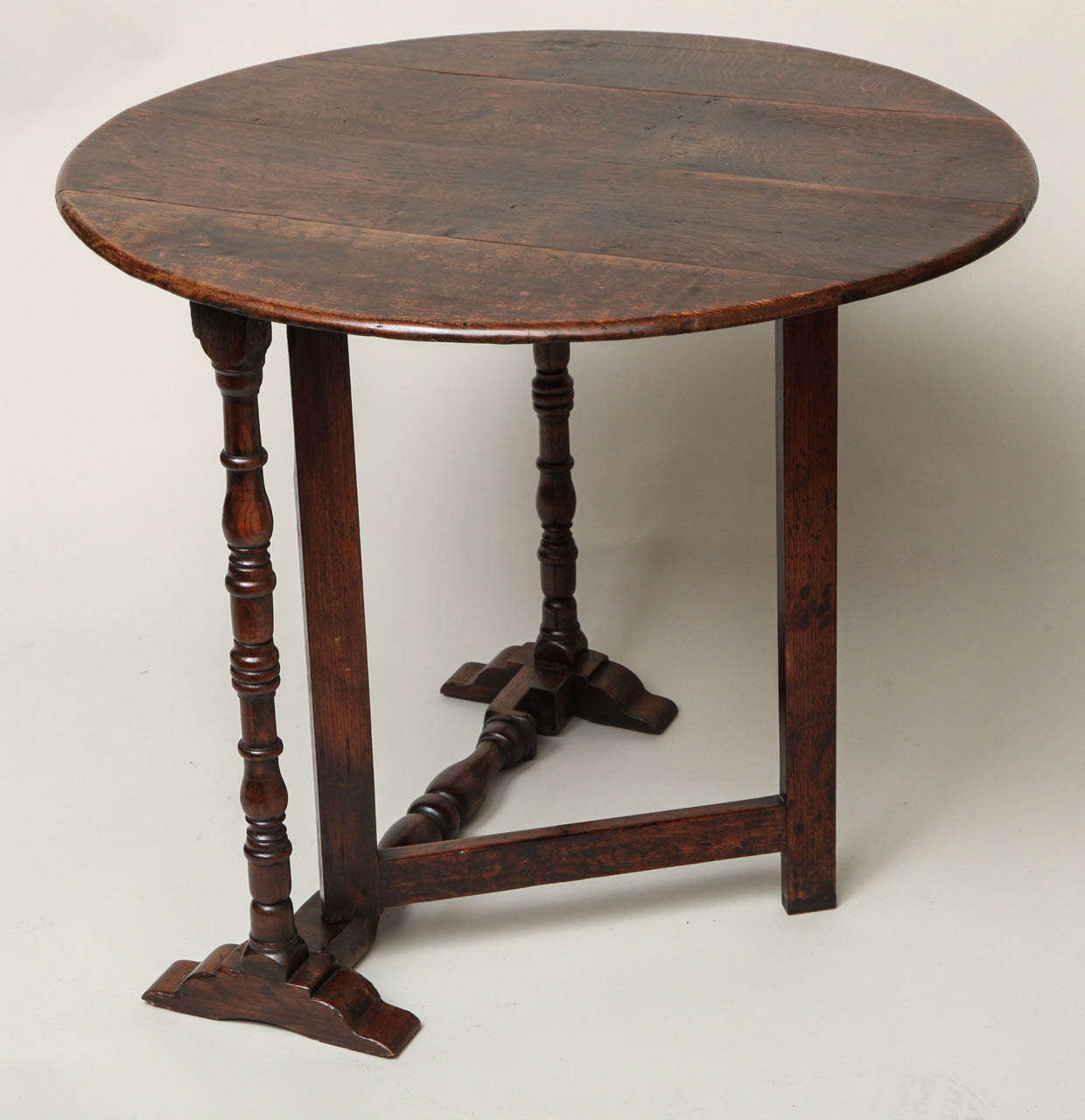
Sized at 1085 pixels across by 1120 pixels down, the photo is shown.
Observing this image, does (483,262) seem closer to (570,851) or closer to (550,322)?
(550,322)

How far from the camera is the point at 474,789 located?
3217 mm

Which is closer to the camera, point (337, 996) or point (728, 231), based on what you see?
point (728, 231)

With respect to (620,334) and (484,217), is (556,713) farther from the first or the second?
(620,334)

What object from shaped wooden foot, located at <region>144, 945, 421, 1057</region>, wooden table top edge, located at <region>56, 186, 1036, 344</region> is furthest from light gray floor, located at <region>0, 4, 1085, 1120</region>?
wooden table top edge, located at <region>56, 186, 1036, 344</region>

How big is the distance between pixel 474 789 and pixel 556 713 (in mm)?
329

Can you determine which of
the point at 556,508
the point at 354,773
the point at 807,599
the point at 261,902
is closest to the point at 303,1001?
the point at 261,902

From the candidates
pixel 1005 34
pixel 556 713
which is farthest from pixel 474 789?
pixel 1005 34

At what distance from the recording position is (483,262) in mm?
2273

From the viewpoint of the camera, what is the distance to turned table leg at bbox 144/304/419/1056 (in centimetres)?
251

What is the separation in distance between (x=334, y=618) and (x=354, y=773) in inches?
9.9

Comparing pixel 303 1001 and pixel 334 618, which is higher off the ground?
pixel 334 618

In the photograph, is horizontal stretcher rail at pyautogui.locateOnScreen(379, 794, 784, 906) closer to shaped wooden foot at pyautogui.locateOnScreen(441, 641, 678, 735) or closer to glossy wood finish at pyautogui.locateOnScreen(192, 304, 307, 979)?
glossy wood finish at pyautogui.locateOnScreen(192, 304, 307, 979)

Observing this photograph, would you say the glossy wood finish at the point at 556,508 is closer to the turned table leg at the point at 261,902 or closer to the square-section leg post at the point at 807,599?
the square-section leg post at the point at 807,599

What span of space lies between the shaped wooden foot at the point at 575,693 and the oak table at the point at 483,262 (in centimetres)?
21
